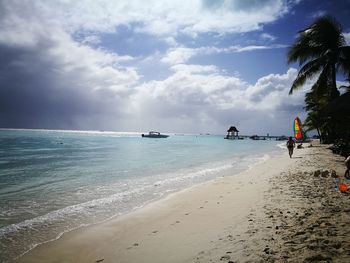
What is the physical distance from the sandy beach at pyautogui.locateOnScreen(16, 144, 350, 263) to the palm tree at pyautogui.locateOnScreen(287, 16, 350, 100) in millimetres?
12102

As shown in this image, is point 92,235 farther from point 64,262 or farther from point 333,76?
point 333,76

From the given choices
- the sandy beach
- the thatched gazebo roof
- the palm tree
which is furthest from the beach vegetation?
the thatched gazebo roof

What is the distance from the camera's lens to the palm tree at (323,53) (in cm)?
1698

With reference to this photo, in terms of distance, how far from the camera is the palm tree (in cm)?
1698

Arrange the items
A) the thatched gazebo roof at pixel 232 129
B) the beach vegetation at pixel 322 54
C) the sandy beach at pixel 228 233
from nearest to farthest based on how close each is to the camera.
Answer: the sandy beach at pixel 228 233, the beach vegetation at pixel 322 54, the thatched gazebo roof at pixel 232 129

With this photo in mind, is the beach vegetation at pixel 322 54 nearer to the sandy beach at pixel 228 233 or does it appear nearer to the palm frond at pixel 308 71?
the palm frond at pixel 308 71

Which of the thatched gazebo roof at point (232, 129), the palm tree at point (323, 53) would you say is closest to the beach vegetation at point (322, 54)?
the palm tree at point (323, 53)

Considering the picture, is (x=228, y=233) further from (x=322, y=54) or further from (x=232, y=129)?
(x=232, y=129)

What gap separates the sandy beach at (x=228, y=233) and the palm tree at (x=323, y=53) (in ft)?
39.7

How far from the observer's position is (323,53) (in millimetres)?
17922

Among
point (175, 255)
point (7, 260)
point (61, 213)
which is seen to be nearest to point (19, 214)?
point (61, 213)

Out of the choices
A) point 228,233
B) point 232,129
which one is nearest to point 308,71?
point 228,233

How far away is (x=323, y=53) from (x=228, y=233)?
18.3 metres

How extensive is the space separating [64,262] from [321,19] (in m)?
21.3
